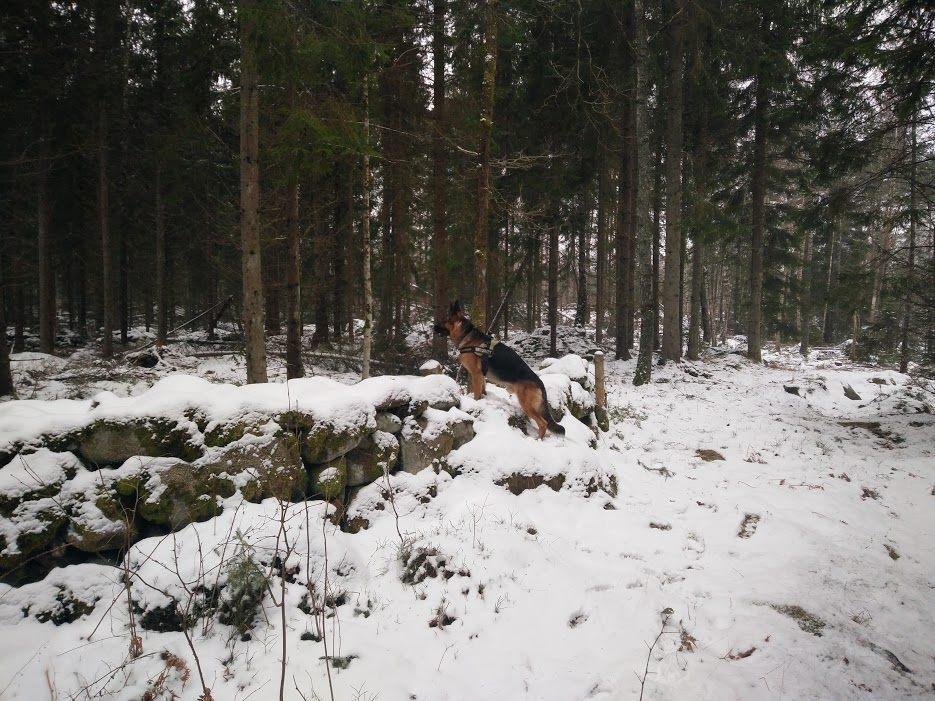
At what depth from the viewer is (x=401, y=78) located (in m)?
10.5

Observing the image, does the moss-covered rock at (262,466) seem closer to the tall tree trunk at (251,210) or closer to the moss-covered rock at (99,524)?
the moss-covered rock at (99,524)

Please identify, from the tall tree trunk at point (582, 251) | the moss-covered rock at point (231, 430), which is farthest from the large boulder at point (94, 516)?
the tall tree trunk at point (582, 251)

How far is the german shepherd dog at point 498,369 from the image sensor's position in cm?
548

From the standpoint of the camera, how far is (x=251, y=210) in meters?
6.60

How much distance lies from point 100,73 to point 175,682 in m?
15.4

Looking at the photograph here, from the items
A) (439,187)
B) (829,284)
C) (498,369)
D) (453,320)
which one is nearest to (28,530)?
(498,369)

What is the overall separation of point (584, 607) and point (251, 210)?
708 cm

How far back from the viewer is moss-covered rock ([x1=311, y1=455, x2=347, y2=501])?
12.2ft

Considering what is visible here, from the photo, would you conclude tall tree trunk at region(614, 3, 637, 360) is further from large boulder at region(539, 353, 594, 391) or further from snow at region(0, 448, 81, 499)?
snow at region(0, 448, 81, 499)

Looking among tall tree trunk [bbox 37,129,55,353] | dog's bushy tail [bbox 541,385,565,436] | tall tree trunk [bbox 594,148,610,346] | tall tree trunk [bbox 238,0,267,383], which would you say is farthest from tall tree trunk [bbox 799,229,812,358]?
tall tree trunk [bbox 37,129,55,353]

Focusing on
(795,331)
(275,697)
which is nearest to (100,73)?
(275,697)

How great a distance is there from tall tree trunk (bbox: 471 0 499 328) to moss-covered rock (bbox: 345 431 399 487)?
12.1 ft

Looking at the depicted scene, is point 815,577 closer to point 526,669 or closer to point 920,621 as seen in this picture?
point 920,621

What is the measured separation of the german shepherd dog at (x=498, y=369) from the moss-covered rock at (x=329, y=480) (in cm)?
247
